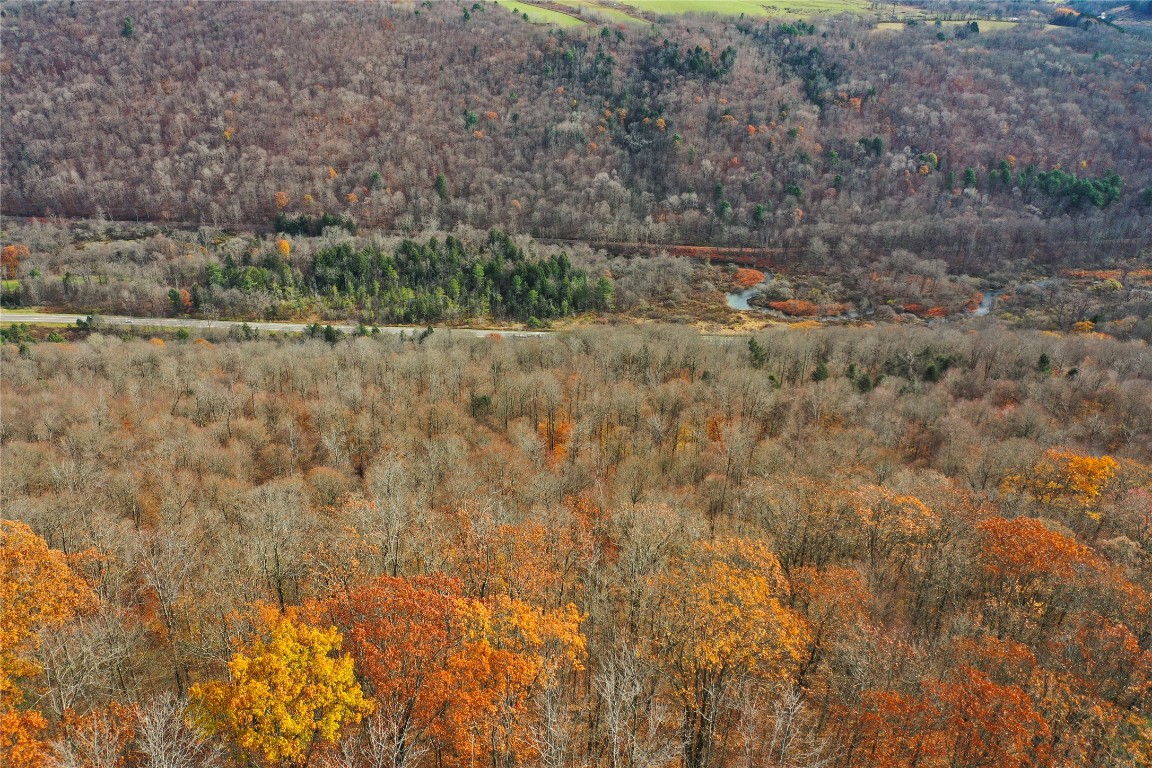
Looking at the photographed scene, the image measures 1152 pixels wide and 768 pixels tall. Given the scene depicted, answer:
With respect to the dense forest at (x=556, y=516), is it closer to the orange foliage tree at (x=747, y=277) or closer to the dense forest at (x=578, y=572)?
the dense forest at (x=578, y=572)

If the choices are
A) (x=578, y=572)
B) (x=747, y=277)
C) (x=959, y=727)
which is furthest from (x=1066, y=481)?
(x=747, y=277)

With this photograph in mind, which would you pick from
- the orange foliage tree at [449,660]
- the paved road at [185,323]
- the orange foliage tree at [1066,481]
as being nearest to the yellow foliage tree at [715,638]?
the orange foliage tree at [449,660]

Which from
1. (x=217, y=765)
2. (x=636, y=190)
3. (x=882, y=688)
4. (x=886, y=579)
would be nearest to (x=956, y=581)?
(x=886, y=579)

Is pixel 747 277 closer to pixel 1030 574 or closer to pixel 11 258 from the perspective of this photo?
pixel 1030 574

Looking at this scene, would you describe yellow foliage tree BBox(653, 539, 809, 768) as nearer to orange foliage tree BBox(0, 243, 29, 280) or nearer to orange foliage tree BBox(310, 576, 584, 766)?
orange foliage tree BBox(310, 576, 584, 766)

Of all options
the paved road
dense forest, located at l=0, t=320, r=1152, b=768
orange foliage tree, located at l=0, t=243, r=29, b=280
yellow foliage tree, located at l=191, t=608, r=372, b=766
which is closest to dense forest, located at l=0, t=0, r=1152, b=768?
yellow foliage tree, located at l=191, t=608, r=372, b=766
